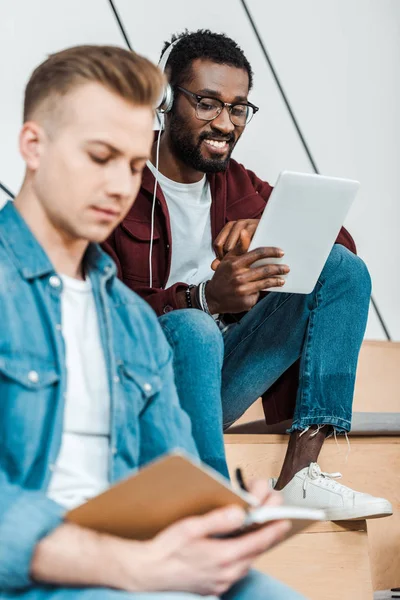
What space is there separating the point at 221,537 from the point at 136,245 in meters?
0.84

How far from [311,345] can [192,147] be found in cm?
45

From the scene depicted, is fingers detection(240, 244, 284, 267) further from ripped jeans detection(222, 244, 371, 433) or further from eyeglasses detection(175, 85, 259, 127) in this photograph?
eyeglasses detection(175, 85, 259, 127)

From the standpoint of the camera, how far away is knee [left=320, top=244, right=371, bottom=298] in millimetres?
1538

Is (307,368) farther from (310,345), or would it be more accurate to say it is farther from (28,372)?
(28,372)

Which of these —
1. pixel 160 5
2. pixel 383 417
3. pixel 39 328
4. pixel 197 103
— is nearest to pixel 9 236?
pixel 39 328

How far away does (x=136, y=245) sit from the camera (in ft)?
5.21

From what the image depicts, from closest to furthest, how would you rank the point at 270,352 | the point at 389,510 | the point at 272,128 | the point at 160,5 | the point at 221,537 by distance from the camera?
1. the point at 221,537
2. the point at 389,510
3. the point at 270,352
4. the point at 160,5
5. the point at 272,128

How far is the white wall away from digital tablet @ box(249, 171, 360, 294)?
93 cm

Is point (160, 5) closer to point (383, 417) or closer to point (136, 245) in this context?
point (136, 245)

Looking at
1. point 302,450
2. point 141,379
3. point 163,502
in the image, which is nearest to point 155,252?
point 302,450

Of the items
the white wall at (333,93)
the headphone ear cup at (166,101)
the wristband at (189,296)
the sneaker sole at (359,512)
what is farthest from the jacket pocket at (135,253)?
the white wall at (333,93)

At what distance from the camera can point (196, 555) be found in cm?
74

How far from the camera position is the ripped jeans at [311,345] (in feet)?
4.89

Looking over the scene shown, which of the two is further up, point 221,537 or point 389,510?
point 221,537
